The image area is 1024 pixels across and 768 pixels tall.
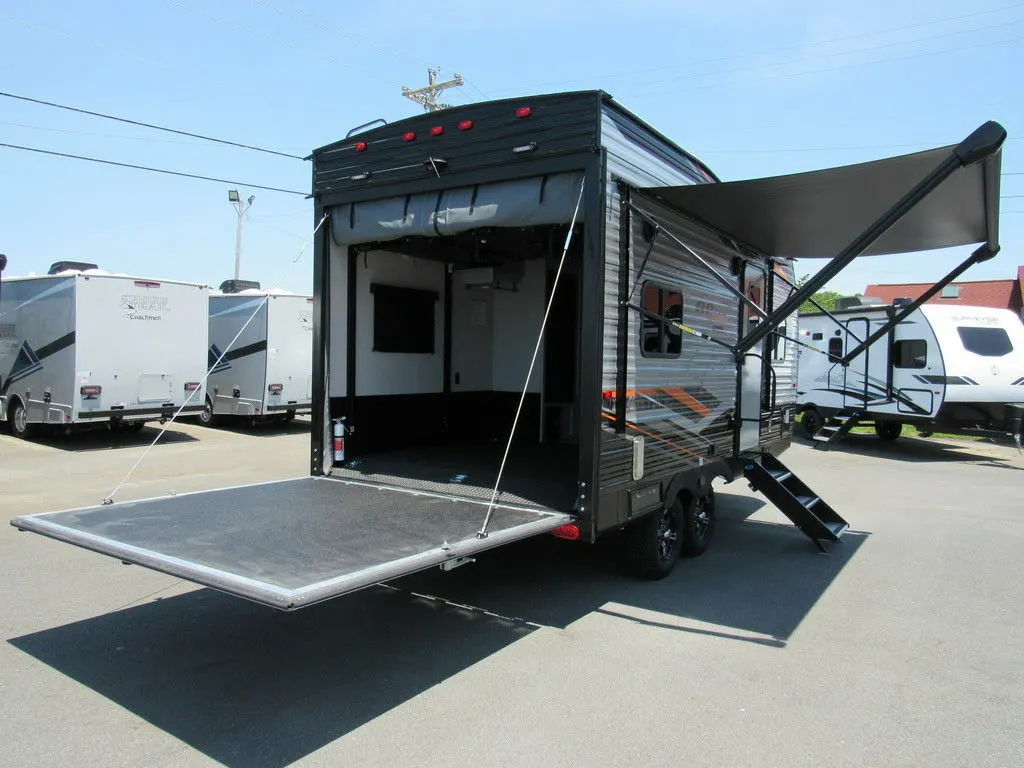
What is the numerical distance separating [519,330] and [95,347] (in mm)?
8073

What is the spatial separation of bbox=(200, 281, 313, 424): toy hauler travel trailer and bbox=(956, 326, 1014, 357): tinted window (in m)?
11.8

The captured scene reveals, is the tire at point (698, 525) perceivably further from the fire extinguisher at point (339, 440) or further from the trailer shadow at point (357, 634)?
the fire extinguisher at point (339, 440)

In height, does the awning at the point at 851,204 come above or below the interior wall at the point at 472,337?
above

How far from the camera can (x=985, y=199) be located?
5.09 metres

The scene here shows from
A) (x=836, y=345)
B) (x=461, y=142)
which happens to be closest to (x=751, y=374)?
(x=461, y=142)

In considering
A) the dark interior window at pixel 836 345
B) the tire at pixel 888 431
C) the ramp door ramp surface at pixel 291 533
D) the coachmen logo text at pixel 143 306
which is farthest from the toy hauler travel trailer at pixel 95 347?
the tire at pixel 888 431

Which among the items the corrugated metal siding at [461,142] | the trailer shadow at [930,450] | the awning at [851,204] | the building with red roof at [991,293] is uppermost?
the building with red roof at [991,293]

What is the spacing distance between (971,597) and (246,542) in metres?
5.02

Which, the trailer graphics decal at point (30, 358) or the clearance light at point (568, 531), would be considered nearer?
the clearance light at point (568, 531)

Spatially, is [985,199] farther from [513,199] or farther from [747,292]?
[513,199]

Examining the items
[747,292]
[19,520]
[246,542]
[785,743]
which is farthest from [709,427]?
[19,520]

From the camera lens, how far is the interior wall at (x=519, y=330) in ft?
24.8

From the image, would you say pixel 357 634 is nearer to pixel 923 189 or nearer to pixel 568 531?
pixel 568 531

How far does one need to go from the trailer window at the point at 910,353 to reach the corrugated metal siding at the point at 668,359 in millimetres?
7862
